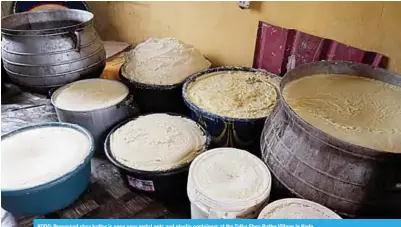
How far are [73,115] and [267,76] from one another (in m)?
1.03

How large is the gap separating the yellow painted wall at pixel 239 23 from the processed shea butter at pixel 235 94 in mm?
282

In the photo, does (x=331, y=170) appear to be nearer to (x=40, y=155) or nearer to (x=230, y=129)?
(x=230, y=129)

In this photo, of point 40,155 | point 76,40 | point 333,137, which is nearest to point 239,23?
point 76,40

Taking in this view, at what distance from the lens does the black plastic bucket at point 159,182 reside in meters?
1.42

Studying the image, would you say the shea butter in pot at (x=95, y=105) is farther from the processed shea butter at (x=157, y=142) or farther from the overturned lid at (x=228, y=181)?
the overturned lid at (x=228, y=181)

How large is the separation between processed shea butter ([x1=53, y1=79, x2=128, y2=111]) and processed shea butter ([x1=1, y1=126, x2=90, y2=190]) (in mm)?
198

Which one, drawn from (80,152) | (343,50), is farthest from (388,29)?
(80,152)

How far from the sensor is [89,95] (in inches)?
73.5

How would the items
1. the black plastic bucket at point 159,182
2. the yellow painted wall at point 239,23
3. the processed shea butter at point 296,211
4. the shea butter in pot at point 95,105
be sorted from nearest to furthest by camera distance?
1. the processed shea butter at point 296,211
2. the black plastic bucket at point 159,182
3. the yellow painted wall at point 239,23
4. the shea butter in pot at point 95,105

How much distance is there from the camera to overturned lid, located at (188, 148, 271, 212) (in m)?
1.17

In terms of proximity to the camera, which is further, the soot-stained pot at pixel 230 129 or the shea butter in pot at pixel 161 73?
the shea butter in pot at pixel 161 73
